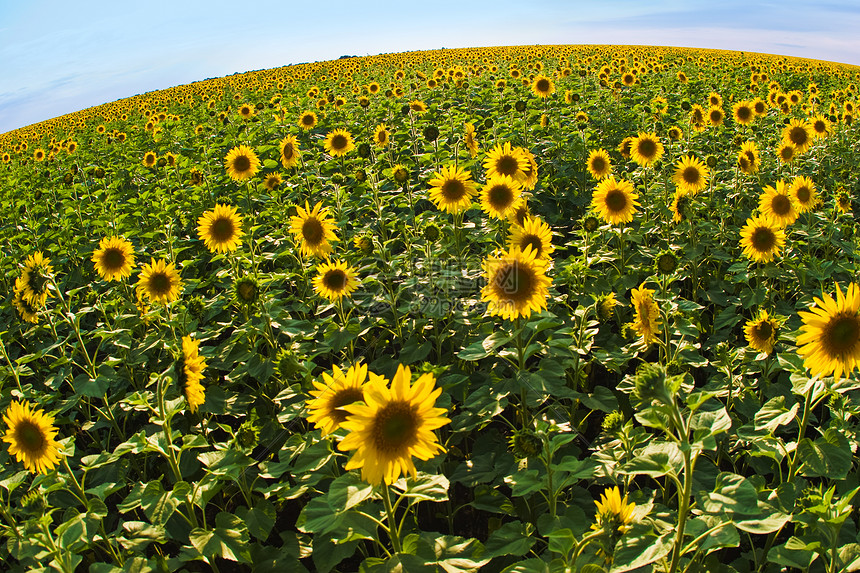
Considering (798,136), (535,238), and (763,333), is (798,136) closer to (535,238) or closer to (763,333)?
(763,333)

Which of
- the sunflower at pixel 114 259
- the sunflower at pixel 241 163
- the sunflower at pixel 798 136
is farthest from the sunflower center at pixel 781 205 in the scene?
the sunflower at pixel 114 259

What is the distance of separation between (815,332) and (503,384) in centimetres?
153

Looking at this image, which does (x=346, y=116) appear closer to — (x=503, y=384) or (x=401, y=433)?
(x=503, y=384)

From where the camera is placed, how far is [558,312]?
430 centimetres

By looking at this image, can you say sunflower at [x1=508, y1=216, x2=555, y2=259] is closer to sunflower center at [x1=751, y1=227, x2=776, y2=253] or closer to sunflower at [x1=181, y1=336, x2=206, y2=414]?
sunflower center at [x1=751, y1=227, x2=776, y2=253]

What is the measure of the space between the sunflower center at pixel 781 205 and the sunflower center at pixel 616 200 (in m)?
1.60

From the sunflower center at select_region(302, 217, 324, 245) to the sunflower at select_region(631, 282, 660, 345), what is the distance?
2634 mm

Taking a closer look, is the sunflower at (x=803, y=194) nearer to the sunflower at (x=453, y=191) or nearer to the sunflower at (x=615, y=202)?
the sunflower at (x=615, y=202)

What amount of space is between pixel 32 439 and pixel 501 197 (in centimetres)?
360

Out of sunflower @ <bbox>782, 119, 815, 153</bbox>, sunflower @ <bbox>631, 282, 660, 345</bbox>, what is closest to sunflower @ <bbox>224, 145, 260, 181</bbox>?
sunflower @ <bbox>631, 282, 660, 345</bbox>

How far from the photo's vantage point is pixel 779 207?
5.00 meters

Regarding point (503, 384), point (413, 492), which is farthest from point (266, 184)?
point (413, 492)

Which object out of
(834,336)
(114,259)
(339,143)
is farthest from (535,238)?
(339,143)

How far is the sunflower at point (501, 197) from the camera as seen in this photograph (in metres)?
4.29
